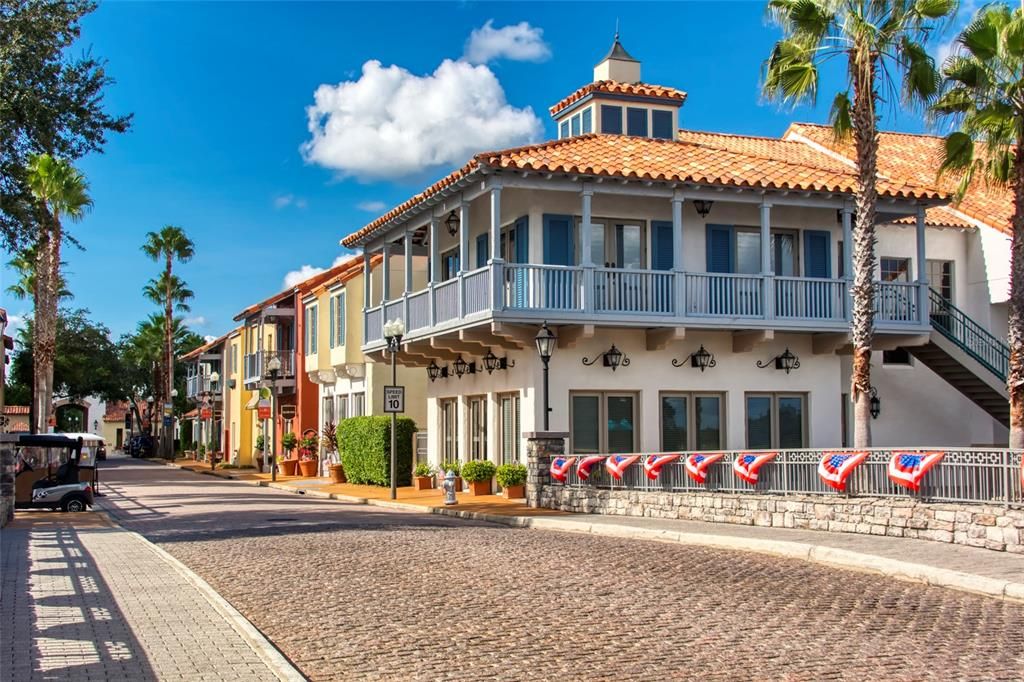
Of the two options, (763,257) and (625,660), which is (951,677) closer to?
(625,660)

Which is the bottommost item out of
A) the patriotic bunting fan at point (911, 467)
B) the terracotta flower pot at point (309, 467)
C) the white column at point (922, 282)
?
the terracotta flower pot at point (309, 467)

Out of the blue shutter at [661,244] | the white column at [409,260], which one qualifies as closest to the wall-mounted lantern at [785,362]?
the blue shutter at [661,244]

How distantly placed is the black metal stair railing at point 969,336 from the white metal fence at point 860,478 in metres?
10.2

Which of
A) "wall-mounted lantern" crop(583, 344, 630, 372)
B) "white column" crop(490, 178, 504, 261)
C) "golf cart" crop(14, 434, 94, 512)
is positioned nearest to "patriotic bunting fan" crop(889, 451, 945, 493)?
"wall-mounted lantern" crop(583, 344, 630, 372)

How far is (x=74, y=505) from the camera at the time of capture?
24.2 meters

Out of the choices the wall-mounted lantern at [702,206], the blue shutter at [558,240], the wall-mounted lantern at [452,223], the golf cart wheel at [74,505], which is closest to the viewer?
the golf cart wheel at [74,505]

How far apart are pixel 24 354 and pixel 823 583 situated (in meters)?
65.9

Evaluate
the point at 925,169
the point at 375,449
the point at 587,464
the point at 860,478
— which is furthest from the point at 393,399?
the point at 925,169

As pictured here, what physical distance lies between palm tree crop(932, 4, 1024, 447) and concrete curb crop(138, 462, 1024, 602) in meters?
7.28

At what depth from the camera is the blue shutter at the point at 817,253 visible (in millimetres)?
26906

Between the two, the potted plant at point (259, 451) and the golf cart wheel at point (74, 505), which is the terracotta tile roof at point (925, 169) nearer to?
the golf cart wheel at point (74, 505)

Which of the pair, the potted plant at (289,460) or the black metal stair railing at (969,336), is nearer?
the black metal stair railing at (969,336)

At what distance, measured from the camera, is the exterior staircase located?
88.1 feet

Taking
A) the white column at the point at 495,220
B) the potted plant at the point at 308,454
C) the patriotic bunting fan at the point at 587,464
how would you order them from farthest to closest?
the potted plant at the point at 308,454 < the white column at the point at 495,220 < the patriotic bunting fan at the point at 587,464
